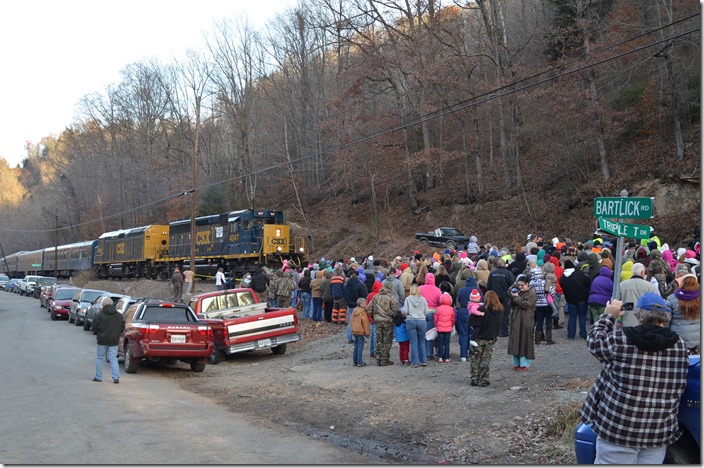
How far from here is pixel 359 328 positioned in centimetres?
1531

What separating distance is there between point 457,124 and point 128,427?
4193cm

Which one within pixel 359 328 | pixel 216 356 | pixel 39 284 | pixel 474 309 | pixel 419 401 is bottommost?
pixel 216 356

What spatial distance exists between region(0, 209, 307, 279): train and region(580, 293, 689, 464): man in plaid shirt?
33.8 meters

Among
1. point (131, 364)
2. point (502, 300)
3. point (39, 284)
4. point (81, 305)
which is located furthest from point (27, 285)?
point (502, 300)

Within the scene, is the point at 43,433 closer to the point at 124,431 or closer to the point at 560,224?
the point at 124,431

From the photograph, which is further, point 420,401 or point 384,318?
point 384,318

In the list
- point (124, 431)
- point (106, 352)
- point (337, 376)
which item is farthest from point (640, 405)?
point (106, 352)

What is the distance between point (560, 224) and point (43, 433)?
95.3ft

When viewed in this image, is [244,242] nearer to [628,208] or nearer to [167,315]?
[167,315]

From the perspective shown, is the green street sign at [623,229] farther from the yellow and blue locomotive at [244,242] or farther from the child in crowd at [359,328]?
the yellow and blue locomotive at [244,242]

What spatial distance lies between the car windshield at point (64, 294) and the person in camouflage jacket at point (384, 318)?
80.2 feet

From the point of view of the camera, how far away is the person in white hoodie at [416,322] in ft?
47.1

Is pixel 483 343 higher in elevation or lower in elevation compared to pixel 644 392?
lower

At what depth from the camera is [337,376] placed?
14.9 metres
